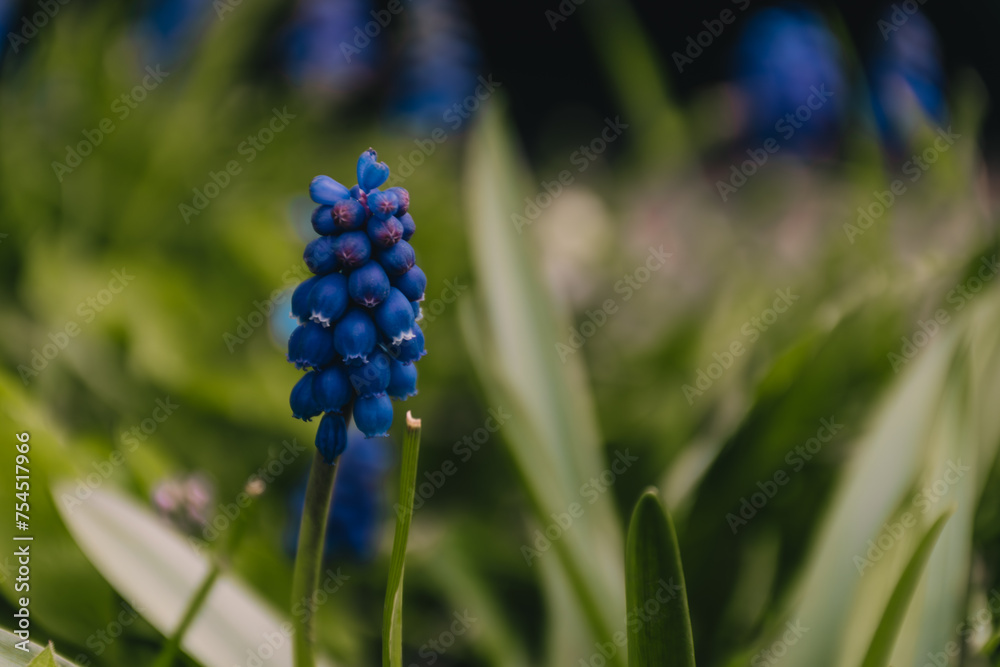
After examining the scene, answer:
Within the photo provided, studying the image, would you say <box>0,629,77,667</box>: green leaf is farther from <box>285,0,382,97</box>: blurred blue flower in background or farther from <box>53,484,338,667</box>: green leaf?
<box>285,0,382,97</box>: blurred blue flower in background

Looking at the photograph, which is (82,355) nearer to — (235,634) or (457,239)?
(235,634)

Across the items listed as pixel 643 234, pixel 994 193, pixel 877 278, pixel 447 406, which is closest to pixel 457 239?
pixel 447 406

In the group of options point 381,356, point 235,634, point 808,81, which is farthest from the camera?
point 808,81

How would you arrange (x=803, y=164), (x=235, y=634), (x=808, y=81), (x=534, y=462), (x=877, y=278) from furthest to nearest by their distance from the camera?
1. (x=803, y=164)
2. (x=808, y=81)
3. (x=877, y=278)
4. (x=534, y=462)
5. (x=235, y=634)

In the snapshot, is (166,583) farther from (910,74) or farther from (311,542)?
(910,74)

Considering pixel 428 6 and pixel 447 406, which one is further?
pixel 428 6
